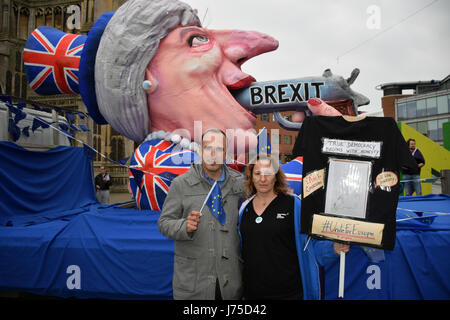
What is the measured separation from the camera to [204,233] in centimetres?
180

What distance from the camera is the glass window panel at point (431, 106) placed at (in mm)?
30172

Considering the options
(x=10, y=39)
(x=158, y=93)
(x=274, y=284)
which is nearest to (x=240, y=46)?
(x=158, y=93)

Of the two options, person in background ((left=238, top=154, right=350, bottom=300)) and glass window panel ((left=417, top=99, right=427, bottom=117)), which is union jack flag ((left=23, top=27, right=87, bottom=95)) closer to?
person in background ((left=238, top=154, right=350, bottom=300))

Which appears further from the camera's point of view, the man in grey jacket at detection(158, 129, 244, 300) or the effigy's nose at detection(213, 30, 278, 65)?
the effigy's nose at detection(213, 30, 278, 65)

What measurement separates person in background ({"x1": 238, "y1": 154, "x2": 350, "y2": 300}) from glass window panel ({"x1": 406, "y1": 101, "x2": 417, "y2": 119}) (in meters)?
35.4

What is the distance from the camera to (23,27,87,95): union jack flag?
4.26 m

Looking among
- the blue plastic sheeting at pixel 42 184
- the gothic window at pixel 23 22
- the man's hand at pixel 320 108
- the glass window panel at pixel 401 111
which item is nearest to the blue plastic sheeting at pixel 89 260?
the blue plastic sheeting at pixel 42 184

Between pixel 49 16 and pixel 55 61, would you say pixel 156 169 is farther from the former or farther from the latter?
pixel 49 16

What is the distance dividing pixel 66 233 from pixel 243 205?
2.14 m

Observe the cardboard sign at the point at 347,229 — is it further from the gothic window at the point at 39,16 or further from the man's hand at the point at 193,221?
the gothic window at the point at 39,16

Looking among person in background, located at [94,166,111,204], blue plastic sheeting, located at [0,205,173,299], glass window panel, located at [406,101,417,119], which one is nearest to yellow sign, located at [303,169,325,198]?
blue plastic sheeting, located at [0,205,173,299]

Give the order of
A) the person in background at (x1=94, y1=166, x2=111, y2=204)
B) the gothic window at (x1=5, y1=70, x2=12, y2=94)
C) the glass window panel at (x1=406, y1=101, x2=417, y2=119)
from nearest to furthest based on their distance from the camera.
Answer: the person in background at (x1=94, y1=166, x2=111, y2=204) → the gothic window at (x1=5, y1=70, x2=12, y2=94) → the glass window panel at (x1=406, y1=101, x2=417, y2=119)

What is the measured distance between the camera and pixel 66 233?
3189mm

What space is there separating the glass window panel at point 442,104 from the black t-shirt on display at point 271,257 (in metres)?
34.1
